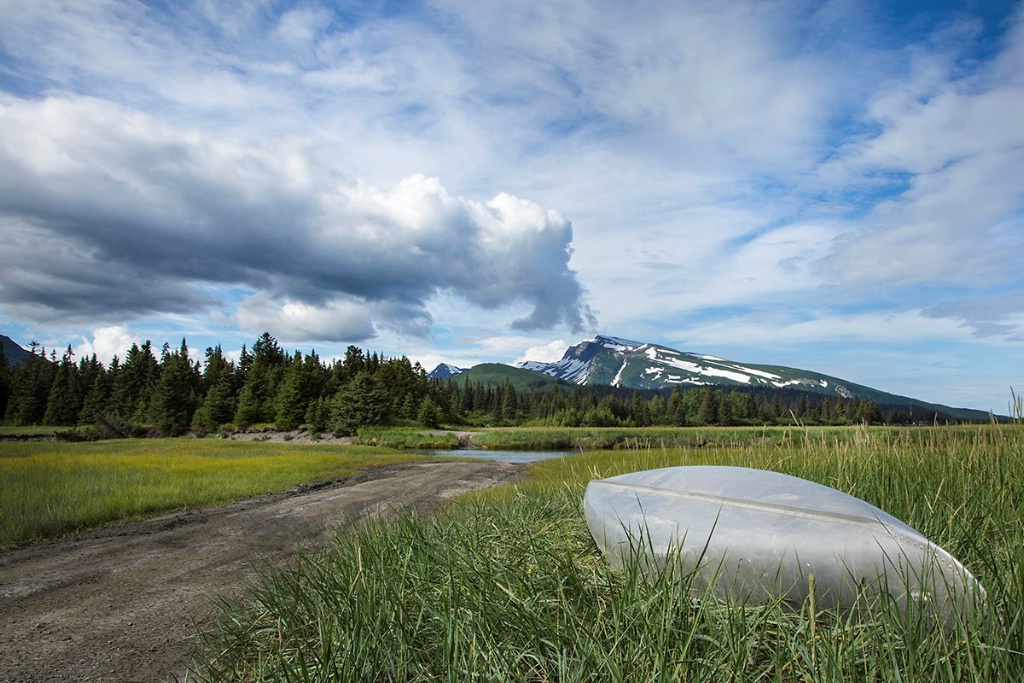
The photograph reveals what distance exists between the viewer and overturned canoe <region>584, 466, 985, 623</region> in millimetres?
3465

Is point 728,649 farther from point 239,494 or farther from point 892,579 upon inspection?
point 239,494

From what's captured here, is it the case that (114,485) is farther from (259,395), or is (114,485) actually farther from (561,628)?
(259,395)

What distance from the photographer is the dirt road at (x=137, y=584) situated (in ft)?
18.7

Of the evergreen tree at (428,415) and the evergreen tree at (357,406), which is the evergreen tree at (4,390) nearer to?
the evergreen tree at (357,406)

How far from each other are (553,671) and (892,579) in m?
2.31

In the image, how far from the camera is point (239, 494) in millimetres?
18219

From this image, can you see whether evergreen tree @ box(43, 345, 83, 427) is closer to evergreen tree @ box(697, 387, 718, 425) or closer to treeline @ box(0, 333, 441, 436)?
treeline @ box(0, 333, 441, 436)

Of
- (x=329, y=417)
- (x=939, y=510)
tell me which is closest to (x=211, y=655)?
(x=939, y=510)

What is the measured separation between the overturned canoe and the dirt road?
3057 millimetres

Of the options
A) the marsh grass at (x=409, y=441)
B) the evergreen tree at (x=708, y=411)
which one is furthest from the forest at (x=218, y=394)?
the evergreen tree at (x=708, y=411)

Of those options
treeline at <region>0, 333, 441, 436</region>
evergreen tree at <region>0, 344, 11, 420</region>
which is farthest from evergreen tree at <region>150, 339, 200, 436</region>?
evergreen tree at <region>0, 344, 11, 420</region>

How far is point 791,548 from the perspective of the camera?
379cm

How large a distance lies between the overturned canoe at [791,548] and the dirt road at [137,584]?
3057 millimetres

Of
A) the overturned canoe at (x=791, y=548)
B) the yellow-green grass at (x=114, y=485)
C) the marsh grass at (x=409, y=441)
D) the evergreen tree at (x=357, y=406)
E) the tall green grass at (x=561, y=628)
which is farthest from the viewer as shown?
the evergreen tree at (x=357, y=406)
